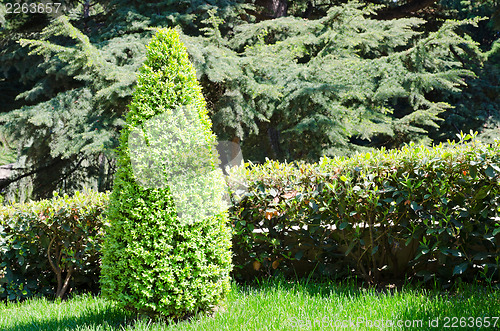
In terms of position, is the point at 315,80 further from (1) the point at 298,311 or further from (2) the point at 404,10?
(2) the point at 404,10

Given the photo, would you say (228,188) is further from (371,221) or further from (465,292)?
(465,292)

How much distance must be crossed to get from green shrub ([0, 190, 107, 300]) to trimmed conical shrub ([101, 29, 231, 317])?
1329 millimetres

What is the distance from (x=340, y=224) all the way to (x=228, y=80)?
14.0ft

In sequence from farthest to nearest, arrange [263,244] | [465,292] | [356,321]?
[263,244] → [465,292] → [356,321]

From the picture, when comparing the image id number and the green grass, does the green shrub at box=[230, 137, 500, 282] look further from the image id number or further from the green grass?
the image id number

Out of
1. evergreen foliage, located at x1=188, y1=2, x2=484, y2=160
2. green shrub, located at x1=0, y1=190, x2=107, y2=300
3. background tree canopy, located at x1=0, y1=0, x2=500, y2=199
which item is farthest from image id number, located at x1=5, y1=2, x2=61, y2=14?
green shrub, located at x1=0, y1=190, x2=107, y2=300

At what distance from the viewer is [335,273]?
3926 mm

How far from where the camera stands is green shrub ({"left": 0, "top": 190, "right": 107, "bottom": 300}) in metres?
4.31

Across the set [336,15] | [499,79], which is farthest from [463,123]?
[336,15]

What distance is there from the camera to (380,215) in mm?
3660

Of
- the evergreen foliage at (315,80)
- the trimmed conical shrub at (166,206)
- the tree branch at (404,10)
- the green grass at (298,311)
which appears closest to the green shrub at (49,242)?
the green grass at (298,311)

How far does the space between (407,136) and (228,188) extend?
6.82 m

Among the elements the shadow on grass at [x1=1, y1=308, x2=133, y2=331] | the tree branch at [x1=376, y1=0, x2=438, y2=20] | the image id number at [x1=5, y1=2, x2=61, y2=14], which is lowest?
the shadow on grass at [x1=1, y1=308, x2=133, y2=331]

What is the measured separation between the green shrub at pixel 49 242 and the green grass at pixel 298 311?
70cm
